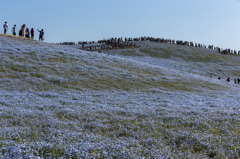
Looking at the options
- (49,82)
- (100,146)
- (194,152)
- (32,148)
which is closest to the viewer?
(32,148)

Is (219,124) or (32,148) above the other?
(32,148)

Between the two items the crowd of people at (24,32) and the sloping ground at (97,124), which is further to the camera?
the crowd of people at (24,32)

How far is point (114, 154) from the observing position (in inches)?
240

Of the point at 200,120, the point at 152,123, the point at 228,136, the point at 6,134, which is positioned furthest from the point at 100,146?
the point at 200,120

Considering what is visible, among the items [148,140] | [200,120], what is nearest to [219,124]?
[200,120]

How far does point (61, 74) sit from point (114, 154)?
19.9 meters

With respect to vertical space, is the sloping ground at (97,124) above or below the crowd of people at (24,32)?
below

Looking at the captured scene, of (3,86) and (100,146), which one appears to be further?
(3,86)

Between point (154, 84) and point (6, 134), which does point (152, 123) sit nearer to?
point (6, 134)

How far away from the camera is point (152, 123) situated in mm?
10547

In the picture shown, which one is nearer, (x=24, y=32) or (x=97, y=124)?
(x=97, y=124)

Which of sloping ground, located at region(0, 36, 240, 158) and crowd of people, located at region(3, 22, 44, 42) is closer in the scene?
sloping ground, located at region(0, 36, 240, 158)

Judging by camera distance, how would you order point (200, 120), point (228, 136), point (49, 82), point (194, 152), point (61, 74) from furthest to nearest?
point (61, 74) < point (49, 82) < point (200, 120) < point (228, 136) < point (194, 152)

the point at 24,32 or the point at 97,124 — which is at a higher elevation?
the point at 24,32
